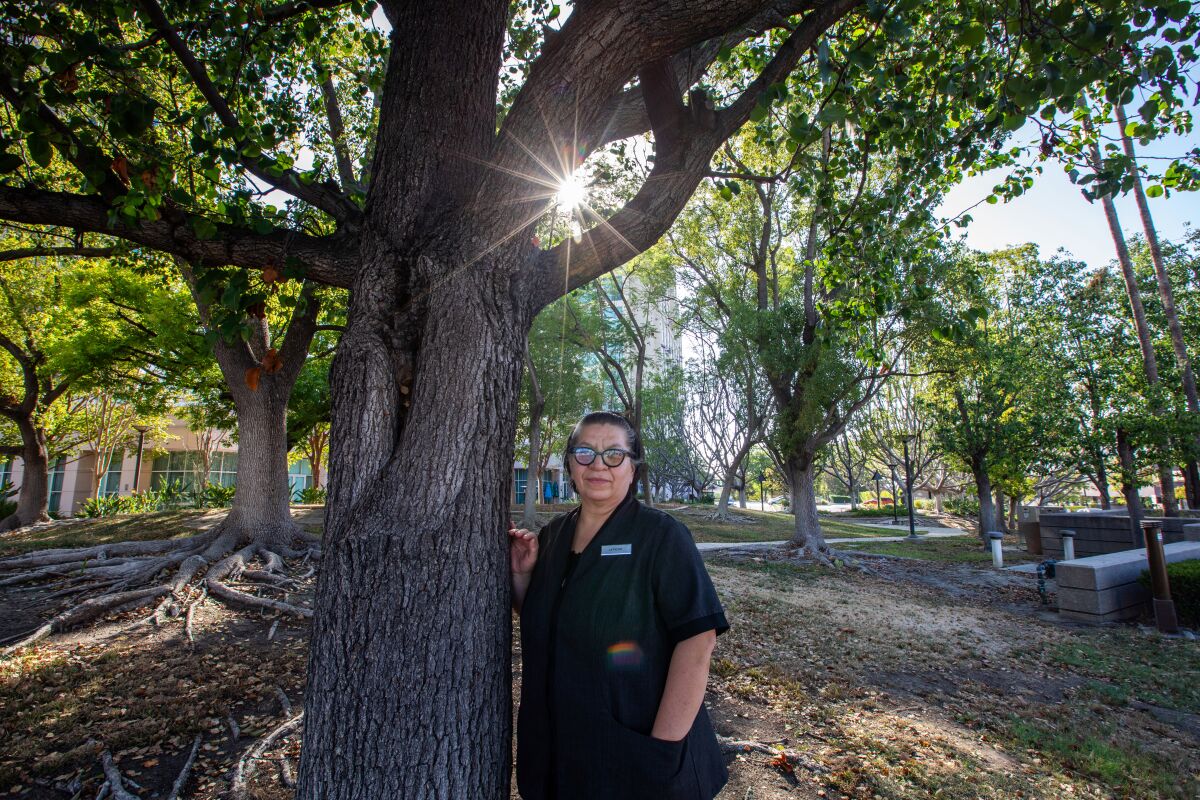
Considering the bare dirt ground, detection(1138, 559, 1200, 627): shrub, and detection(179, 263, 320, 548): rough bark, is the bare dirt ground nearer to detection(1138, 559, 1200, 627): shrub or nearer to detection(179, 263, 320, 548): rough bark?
detection(1138, 559, 1200, 627): shrub

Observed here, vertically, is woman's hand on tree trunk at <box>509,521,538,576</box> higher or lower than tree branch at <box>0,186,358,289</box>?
lower

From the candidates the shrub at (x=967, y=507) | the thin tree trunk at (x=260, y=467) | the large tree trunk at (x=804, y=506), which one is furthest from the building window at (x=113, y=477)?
the shrub at (x=967, y=507)

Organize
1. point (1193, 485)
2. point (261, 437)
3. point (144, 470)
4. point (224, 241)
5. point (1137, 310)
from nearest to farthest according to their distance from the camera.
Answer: point (224, 241) < point (261, 437) < point (1137, 310) < point (1193, 485) < point (144, 470)

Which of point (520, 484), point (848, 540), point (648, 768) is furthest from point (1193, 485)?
point (520, 484)

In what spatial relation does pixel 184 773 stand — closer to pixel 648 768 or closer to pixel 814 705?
pixel 648 768

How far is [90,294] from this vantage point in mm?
14156

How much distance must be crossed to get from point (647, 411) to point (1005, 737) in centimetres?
2961

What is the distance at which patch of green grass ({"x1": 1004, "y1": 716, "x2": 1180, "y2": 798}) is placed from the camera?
3.49 meters

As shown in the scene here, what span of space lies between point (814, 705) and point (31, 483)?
2238cm

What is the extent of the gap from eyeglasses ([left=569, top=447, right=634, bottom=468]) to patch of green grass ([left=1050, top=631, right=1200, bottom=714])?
6.16 metres

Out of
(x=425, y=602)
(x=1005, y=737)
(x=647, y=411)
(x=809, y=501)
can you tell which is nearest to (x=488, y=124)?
(x=425, y=602)

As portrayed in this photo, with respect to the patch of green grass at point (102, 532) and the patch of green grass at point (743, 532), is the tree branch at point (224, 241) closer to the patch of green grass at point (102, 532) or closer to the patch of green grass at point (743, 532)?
the patch of green grass at point (102, 532)

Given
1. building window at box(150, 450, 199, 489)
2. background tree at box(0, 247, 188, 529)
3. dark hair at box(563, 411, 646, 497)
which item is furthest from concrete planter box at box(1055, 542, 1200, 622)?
building window at box(150, 450, 199, 489)

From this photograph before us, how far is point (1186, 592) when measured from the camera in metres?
7.99
